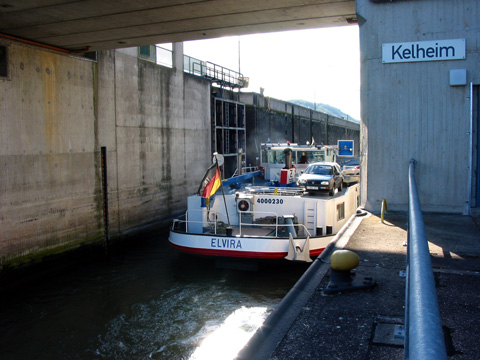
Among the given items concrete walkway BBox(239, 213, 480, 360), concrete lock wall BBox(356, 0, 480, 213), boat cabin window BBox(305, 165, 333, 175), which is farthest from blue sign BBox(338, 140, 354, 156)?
concrete walkway BBox(239, 213, 480, 360)

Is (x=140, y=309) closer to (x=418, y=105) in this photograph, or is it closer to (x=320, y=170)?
(x=320, y=170)

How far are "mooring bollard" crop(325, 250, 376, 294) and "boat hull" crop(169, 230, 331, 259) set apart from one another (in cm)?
750

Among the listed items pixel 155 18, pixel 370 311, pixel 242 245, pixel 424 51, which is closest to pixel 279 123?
pixel 242 245

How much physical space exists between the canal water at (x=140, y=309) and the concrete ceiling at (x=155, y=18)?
6.97 metres

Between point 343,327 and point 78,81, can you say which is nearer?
point 343,327

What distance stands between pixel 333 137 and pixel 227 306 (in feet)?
153

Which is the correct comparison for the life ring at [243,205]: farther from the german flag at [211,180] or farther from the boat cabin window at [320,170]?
the boat cabin window at [320,170]

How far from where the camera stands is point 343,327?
366cm

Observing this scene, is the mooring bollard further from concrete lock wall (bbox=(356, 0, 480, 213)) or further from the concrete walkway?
concrete lock wall (bbox=(356, 0, 480, 213))

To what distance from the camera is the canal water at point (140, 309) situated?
9.21 m

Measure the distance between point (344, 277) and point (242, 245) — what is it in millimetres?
7787

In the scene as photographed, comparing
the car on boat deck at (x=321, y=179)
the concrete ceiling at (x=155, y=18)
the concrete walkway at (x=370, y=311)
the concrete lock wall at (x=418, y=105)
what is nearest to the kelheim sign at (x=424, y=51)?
the concrete lock wall at (x=418, y=105)

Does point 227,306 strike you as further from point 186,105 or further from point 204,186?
point 186,105

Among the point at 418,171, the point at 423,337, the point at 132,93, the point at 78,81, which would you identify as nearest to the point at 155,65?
the point at 132,93
